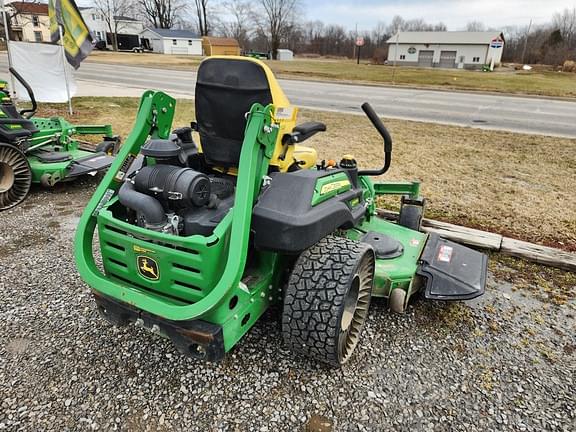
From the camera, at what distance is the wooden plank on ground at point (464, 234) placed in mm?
3846

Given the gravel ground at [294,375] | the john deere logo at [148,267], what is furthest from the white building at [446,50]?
the john deere logo at [148,267]

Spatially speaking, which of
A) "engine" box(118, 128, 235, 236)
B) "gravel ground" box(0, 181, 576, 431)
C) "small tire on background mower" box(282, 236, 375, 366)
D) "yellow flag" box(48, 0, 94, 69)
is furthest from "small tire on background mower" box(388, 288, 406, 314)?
"yellow flag" box(48, 0, 94, 69)

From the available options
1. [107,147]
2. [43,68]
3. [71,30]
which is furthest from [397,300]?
[43,68]

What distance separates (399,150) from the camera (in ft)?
24.1

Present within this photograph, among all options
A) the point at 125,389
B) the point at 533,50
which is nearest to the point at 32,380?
the point at 125,389

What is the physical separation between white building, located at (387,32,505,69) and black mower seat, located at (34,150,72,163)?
53.7 m

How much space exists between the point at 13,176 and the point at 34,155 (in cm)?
63

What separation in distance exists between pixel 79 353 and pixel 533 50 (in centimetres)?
7274

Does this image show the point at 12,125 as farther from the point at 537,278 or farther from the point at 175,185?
the point at 537,278

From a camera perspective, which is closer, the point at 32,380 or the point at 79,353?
the point at 32,380

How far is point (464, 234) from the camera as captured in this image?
3.99 metres

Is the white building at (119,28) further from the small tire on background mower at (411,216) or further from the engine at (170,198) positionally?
the engine at (170,198)

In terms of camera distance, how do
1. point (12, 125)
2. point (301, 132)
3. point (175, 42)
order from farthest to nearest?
1. point (175, 42)
2. point (12, 125)
3. point (301, 132)

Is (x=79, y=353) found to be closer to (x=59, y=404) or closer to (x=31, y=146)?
(x=59, y=404)
